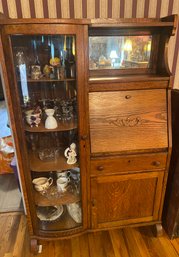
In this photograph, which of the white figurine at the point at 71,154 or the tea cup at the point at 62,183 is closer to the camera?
the white figurine at the point at 71,154

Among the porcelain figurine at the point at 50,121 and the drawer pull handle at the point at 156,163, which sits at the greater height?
the porcelain figurine at the point at 50,121

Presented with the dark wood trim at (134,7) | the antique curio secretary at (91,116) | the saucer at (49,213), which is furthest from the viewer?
the saucer at (49,213)

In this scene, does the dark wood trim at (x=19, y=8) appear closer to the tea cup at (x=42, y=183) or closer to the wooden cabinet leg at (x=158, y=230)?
the tea cup at (x=42, y=183)

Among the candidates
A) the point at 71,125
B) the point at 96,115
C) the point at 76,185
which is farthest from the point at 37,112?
the point at 76,185

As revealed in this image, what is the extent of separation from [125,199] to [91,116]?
695 mm

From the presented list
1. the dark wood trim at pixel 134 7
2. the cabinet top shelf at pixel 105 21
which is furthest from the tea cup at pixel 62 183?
the dark wood trim at pixel 134 7

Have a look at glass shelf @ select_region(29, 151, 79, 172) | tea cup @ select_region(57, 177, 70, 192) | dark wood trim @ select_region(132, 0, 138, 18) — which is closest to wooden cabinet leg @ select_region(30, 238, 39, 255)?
tea cup @ select_region(57, 177, 70, 192)

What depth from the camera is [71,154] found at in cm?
136

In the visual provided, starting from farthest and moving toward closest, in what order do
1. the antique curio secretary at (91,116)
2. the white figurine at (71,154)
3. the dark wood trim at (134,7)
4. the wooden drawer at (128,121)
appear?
1. the dark wood trim at (134,7)
2. the white figurine at (71,154)
3. the wooden drawer at (128,121)
4. the antique curio secretary at (91,116)

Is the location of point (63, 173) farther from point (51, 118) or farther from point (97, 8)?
point (97, 8)

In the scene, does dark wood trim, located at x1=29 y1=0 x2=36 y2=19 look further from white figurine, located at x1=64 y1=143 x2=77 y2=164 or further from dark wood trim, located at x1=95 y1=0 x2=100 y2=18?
white figurine, located at x1=64 y1=143 x2=77 y2=164

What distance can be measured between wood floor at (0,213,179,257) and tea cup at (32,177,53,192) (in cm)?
49

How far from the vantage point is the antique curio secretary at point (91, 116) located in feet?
3.67

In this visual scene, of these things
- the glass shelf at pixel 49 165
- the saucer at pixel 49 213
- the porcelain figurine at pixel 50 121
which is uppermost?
the porcelain figurine at pixel 50 121
